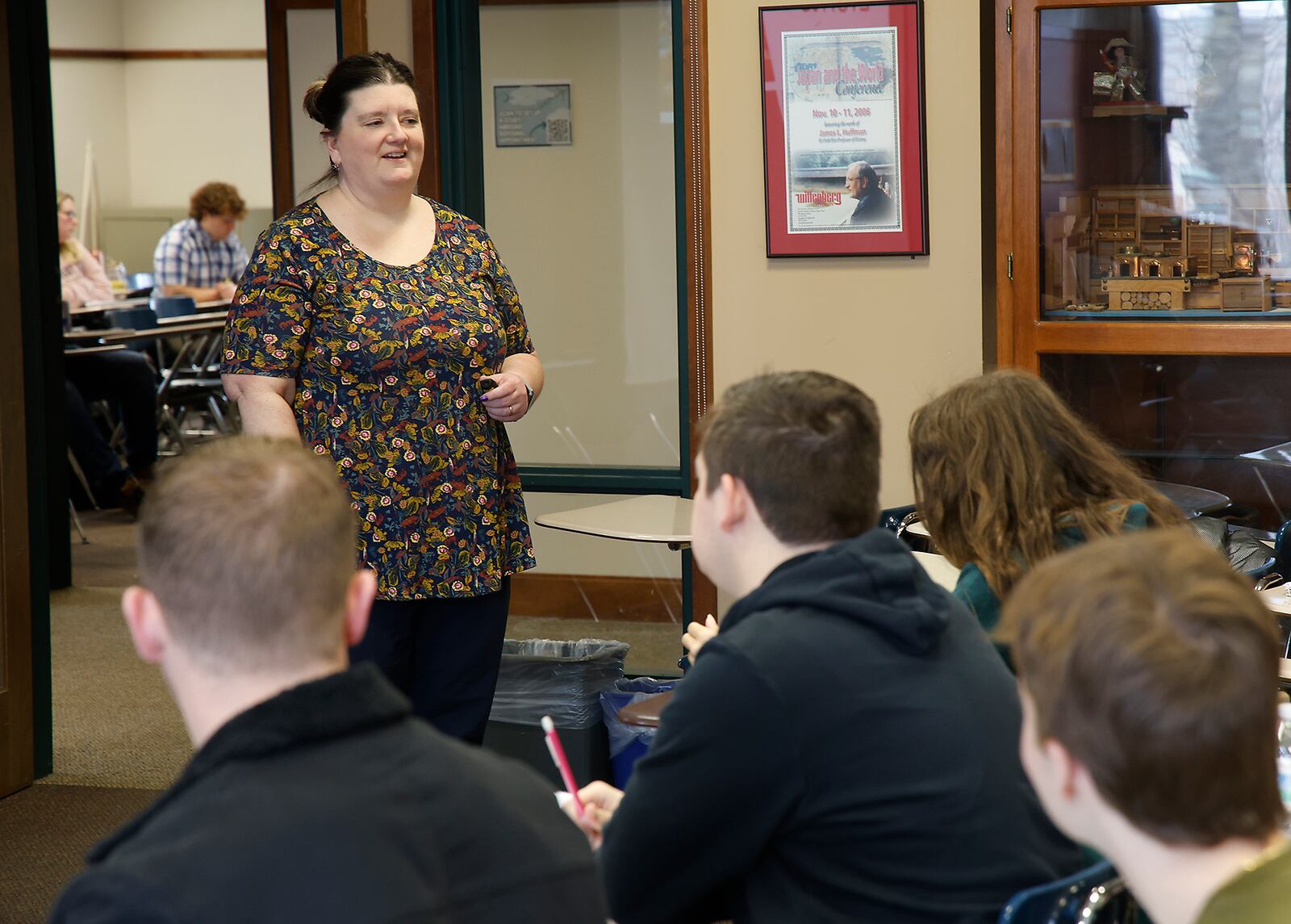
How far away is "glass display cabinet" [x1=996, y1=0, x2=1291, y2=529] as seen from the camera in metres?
3.79

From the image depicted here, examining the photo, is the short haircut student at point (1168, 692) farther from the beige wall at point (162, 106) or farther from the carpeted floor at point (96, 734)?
the beige wall at point (162, 106)

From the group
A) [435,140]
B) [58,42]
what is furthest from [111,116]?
[435,140]

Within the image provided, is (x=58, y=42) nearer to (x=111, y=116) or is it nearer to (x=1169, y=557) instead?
(x=111, y=116)

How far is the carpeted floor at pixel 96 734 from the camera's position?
324 cm

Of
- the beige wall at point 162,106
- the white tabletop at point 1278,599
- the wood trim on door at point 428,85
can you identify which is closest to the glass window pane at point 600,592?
the wood trim on door at point 428,85

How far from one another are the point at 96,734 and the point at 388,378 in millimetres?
2110

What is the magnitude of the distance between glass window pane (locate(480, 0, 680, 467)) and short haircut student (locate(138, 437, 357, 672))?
326cm

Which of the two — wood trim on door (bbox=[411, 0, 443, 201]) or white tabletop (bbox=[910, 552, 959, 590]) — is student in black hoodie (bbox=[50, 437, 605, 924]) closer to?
white tabletop (bbox=[910, 552, 959, 590])

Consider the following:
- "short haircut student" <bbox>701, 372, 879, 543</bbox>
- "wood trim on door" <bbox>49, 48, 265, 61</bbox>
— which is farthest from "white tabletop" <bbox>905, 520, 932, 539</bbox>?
"wood trim on door" <bbox>49, 48, 265, 61</bbox>

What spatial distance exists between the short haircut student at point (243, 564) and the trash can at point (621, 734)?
84.8 inches

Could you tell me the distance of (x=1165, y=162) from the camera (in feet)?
12.8

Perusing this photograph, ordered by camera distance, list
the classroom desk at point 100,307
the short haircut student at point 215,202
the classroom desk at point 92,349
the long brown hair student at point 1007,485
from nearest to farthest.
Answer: the long brown hair student at point 1007,485
the classroom desk at point 92,349
the classroom desk at point 100,307
the short haircut student at point 215,202

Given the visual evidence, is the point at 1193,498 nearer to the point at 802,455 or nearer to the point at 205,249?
the point at 802,455

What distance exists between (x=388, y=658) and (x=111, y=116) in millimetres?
11126
